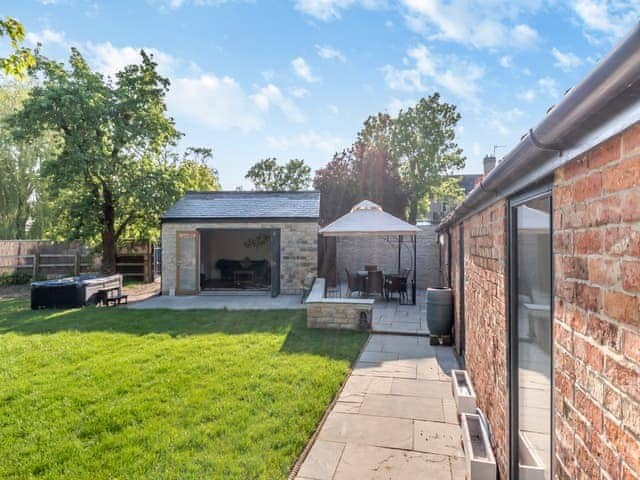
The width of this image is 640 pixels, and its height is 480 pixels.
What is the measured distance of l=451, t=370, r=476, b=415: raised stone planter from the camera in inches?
138

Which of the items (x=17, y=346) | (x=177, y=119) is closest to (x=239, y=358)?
(x=17, y=346)

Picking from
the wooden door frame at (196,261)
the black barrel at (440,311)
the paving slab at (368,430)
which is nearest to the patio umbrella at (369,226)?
the black barrel at (440,311)

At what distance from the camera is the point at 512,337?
239cm

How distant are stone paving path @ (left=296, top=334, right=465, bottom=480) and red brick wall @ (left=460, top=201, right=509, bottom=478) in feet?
1.55

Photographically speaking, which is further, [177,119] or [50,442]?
[177,119]

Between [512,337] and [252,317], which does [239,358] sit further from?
[512,337]

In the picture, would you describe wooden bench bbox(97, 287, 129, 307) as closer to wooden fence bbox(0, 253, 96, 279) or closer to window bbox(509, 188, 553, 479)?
wooden fence bbox(0, 253, 96, 279)

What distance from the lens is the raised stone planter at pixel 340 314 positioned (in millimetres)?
7281

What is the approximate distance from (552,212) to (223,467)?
9.67ft

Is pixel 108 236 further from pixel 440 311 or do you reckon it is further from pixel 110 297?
pixel 440 311

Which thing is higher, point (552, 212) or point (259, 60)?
point (259, 60)

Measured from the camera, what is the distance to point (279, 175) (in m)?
35.2

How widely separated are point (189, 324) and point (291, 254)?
4.99 m

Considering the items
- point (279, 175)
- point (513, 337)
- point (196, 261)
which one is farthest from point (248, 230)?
point (279, 175)
